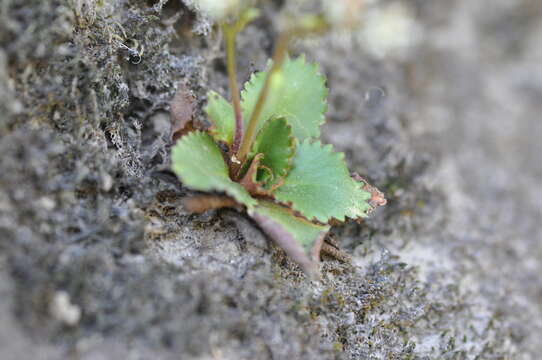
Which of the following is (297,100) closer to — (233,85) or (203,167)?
(233,85)

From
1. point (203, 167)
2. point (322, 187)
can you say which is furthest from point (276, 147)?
point (203, 167)

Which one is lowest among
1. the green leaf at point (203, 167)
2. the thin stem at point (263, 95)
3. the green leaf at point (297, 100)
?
the green leaf at point (203, 167)

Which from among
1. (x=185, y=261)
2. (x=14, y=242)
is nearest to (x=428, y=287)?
(x=185, y=261)

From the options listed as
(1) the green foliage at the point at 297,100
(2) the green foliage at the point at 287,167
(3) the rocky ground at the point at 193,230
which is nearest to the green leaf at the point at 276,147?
(2) the green foliage at the point at 287,167

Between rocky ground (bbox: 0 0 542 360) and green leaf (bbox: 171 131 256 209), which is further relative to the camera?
green leaf (bbox: 171 131 256 209)

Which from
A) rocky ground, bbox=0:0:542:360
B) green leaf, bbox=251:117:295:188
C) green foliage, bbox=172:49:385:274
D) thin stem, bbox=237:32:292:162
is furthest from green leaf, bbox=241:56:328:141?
rocky ground, bbox=0:0:542:360

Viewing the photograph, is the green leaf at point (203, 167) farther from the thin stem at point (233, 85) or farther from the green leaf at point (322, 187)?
the green leaf at point (322, 187)

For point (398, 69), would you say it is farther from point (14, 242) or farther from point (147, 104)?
point (14, 242)

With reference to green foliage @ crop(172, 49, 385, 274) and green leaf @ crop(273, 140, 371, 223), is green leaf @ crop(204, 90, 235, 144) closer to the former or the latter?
green foliage @ crop(172, 49, 385, 274)
